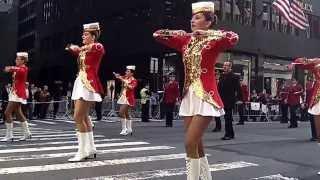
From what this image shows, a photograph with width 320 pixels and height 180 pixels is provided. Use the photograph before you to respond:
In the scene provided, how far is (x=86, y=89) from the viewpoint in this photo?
28.9ft

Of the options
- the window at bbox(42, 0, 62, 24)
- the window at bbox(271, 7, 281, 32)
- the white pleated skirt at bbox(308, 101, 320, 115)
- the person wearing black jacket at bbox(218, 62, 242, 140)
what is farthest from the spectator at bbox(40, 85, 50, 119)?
the window at bbox(42, 0, 62, 24)

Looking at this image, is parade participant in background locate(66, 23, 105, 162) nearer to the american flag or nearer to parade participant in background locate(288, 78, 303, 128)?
parade participant in background locate(288, 78, 303, 128)

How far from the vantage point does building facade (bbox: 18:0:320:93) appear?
110ft

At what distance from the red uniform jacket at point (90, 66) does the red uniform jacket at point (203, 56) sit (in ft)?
9.55

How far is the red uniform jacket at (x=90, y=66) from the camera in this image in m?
8.88

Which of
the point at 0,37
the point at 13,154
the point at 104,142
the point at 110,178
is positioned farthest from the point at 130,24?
the point at 110,178

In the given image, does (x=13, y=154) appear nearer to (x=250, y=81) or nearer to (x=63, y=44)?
(x=250, y=81)

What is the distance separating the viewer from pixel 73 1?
45.8m

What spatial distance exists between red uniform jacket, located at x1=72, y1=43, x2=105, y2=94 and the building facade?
22571 millimetres

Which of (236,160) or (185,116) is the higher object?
(185,116)

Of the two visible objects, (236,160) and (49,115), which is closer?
(236,160)

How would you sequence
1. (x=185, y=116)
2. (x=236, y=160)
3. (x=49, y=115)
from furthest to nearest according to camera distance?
(x=49, y=115)
(x=236, y=160)
(x=185, y=116)

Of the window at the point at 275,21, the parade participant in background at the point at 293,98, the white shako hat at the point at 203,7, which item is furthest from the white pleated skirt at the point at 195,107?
the window at the point at 275,21

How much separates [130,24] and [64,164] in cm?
2810
